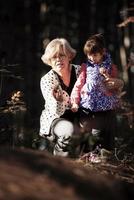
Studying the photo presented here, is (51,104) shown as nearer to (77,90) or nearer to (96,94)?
(77,90)

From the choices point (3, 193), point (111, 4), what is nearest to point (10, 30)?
point (111, 4)

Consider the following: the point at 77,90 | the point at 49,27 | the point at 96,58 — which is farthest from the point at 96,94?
the point at 49,27

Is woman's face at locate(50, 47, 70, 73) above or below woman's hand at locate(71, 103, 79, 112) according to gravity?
above

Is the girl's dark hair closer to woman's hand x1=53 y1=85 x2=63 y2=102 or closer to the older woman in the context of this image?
the older woman

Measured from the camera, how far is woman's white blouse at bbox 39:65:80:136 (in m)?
6.00

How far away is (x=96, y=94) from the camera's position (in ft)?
20.0

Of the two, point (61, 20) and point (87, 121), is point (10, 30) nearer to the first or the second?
point (61, 20)

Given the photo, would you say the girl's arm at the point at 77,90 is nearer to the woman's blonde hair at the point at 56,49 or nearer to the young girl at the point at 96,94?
the young girl at the point at 96,94

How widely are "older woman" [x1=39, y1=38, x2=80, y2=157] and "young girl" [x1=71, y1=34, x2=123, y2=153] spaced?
10cm

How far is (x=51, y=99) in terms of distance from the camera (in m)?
5.99

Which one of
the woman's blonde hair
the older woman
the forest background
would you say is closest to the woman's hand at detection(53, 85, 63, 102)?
the older woman

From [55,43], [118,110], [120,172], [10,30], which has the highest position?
[10,30]

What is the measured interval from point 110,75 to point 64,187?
3.29 m

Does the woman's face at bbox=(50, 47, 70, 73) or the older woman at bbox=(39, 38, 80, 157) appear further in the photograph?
the woman's face at bbox=(50, 47, 70, 73)
